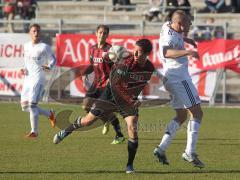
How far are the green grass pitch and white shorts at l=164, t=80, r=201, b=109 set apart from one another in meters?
0.96

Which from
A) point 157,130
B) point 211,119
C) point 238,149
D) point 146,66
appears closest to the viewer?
point 146,66

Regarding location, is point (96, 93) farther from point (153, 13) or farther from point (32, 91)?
point (153, 13)

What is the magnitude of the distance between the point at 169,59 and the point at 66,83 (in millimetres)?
12323

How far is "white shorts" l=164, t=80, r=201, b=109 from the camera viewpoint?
1209cm

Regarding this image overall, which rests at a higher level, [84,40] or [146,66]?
[146,66]

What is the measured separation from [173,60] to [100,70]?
297 cm

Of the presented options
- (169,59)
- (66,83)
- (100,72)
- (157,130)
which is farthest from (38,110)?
(66,83)

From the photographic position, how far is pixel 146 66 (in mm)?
11555

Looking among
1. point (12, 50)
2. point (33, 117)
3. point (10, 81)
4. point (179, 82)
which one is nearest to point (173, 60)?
point (179, 82)

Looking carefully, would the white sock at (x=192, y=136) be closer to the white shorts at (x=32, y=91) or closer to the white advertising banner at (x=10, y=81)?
the white shorts at (x=32, y=91)

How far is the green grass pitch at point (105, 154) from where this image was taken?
11.5 meters

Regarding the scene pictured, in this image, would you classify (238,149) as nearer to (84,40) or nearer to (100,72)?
(100,72)

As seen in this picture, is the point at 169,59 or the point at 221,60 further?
the point at 221,60

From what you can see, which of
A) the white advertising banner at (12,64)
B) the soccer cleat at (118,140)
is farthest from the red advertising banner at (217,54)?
the soccer cleat at (118,140)
